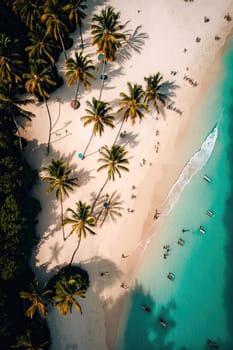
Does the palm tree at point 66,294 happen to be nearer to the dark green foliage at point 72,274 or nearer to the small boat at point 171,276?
the dark green foliage at point 72,274

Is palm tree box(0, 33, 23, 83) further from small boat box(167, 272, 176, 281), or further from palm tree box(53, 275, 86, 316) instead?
small boat box(167, 272, 176, 281)

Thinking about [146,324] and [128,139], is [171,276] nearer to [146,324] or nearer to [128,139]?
[146,324]

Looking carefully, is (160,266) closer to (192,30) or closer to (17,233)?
(17,233)

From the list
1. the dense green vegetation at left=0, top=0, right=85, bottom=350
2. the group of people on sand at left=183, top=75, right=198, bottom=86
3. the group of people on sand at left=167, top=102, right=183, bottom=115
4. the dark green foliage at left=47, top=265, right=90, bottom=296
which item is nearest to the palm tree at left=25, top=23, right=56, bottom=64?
the dense green vegetation at left=0, top=0, right=85, bottom=350

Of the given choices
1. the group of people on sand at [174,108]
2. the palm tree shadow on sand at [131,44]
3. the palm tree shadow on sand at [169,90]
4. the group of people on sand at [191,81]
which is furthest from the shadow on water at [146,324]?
the palm tree shadow on sand at [131,44]

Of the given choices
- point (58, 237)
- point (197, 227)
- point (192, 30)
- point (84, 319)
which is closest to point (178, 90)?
point (192, 30)

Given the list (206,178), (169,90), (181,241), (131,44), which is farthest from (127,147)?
(131,44)

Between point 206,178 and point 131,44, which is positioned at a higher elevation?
point 131,44
